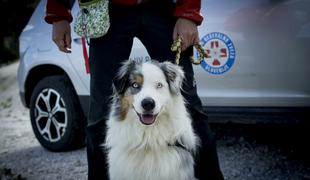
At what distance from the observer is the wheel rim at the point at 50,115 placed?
5.18m

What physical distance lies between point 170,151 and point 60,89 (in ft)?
7.80

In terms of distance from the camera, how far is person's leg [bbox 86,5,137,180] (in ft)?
9.86

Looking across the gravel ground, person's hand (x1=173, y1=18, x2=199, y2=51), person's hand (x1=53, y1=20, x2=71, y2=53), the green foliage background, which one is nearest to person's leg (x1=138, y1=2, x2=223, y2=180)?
person's hand (x1=173, y1=18, x2=199, y2=51)

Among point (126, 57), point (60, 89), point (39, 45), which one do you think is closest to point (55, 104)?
point (60, 89)

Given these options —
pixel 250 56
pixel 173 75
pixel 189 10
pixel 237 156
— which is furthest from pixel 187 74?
pixel 237 156

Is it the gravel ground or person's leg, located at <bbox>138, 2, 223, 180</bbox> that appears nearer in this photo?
person's leg, located at <bbox>138, 2, 223, 180</bbox>

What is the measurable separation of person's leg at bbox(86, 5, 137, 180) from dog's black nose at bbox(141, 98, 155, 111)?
1.09ft

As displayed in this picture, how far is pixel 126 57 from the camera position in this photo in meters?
3.10

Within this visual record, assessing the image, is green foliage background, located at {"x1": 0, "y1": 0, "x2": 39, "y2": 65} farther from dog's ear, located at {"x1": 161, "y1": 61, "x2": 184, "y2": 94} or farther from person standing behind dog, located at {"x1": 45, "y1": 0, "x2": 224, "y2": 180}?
dog's ear, located at {"x1": 161, "y1": 61, "x2": 184, "y2": 94}

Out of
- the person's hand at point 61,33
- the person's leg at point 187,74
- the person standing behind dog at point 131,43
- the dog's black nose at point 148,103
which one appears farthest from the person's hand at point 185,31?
the person's hand at point 61,33

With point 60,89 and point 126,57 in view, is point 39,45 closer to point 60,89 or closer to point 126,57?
point 60,89

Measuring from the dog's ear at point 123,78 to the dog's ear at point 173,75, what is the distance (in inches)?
8.5

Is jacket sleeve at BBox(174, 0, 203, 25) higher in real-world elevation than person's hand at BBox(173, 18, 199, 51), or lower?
higher

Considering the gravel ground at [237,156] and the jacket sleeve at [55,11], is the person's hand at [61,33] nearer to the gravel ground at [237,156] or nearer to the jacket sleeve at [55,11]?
the jacket sleeve at [55,11]
